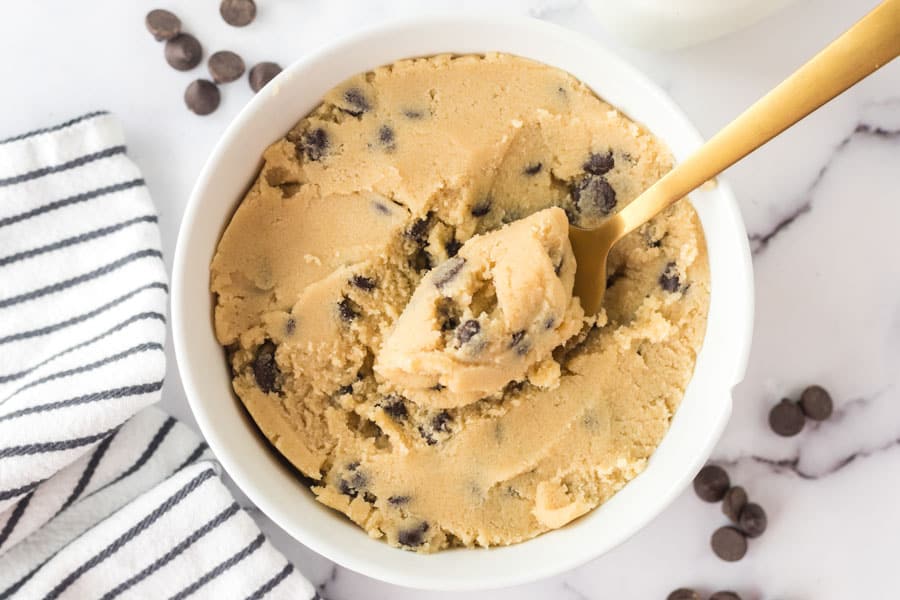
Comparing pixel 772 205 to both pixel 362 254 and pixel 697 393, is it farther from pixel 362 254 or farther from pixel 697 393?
pixel 362 254

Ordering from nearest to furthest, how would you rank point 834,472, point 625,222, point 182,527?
point 625,222 → point 182,527 → point 834,472

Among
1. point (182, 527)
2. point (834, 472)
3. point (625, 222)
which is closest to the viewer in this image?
point (625, 222)

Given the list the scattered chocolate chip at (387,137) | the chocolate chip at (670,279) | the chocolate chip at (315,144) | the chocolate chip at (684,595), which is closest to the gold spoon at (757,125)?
the chocolate chip at (670,279)

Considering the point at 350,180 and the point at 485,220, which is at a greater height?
the point at 350,180

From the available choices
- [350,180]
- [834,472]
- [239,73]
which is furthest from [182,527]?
[834,472]

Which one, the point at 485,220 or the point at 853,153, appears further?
the point at 853,153

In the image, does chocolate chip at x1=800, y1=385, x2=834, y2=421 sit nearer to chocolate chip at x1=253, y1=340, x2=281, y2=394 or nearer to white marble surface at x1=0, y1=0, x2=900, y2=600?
white marble surface at x1=0, y1=0, x2=900, y2=600

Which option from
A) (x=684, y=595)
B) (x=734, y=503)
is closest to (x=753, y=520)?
(x=734, y=503)
